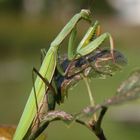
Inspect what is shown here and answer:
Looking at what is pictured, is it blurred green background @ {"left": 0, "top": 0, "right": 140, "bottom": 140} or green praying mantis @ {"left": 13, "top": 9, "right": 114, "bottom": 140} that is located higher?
green praying mantis @ {"left": 13, "top": 9, "right": 114, "bottom": 140}

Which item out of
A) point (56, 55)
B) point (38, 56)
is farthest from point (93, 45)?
point (38, 56)

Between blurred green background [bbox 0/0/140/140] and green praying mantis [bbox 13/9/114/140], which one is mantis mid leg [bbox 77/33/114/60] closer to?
green praying mantis [bbox 13/9/114/140]

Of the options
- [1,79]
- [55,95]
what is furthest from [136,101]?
[1,79]

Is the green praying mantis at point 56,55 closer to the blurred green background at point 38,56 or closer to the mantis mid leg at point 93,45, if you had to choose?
the mantis mid leg at point 93,45

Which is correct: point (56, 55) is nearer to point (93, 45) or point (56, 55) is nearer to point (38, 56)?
point (93, 45)

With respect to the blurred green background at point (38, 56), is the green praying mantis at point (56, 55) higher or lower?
higher

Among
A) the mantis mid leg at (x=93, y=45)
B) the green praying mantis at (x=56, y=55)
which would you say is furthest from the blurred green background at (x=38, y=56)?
the mantis mid leg at (x=93, y=45)

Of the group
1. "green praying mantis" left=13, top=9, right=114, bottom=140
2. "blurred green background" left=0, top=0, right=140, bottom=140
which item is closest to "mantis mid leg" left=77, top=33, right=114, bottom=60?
"green praying mantis" left=13, top=9, right=114, bottom=140

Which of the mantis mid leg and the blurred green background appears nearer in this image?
the mantis mid leg

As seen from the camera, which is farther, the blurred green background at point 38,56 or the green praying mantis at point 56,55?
the blurred green background at point 38,56
